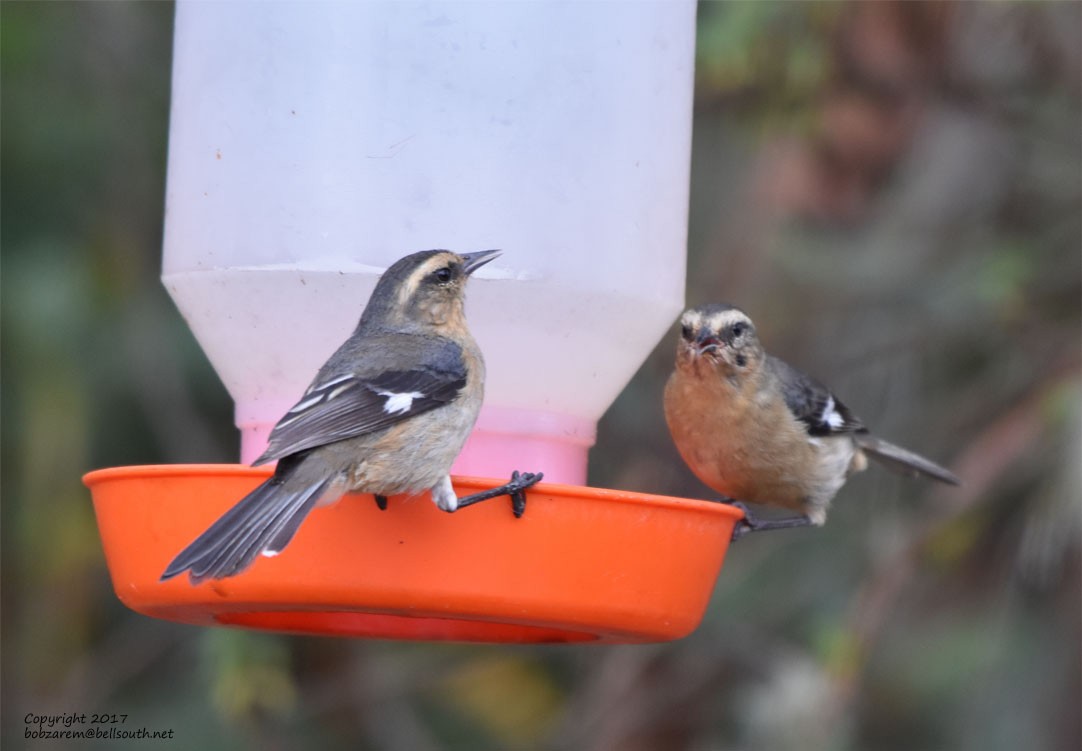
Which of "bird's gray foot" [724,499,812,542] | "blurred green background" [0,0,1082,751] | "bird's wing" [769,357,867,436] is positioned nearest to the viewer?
"bird's gray foot" [724,499,812,542]

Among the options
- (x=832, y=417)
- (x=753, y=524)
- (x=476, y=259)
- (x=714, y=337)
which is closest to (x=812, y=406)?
(x=832, y=417)

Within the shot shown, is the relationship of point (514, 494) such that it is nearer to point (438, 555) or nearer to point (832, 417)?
point (438, 555)

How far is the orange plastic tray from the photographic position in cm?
337

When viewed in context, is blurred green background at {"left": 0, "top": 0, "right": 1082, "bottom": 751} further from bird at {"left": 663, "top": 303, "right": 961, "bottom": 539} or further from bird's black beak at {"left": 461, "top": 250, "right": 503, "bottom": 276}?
bird's black beak at {"left": 461, "top": 250, "right": 503, "bottom": 276}

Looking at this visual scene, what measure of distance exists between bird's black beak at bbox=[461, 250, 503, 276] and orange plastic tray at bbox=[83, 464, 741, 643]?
741 millimetres

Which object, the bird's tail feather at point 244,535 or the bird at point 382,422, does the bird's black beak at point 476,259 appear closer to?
the bird at point 382,422

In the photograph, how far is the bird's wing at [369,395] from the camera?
141 inches

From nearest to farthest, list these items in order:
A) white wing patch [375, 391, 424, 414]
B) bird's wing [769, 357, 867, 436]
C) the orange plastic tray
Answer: the orange plastic tray < white wing patch [375, 391, 424, 414] < bird's wing [769, 357, 867, 436]

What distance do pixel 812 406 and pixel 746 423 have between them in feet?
1.44

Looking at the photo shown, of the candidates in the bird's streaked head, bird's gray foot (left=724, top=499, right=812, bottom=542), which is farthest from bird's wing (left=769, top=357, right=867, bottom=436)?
bird's gray foot (left=724, top=499, right=812, bottom=542)

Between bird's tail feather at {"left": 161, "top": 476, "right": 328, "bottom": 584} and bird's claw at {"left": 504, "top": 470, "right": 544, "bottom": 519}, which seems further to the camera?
bird's claw at {"left": 504, "top": 470, "right": 544, "bottom": 519}

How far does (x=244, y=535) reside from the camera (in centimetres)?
322

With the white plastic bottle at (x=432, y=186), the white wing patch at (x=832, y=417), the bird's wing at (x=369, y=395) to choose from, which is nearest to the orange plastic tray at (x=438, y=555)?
the bird's wing at (x=369, y=395)

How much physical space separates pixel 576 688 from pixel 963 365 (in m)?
2.49
